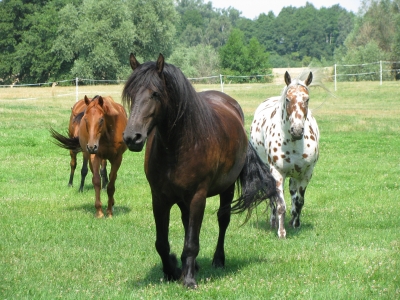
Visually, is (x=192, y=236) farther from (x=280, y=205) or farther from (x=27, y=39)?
(x=27, y=39)

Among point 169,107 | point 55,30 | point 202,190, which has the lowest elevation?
point 202,190

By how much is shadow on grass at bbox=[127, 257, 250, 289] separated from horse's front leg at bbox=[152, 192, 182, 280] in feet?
0.40

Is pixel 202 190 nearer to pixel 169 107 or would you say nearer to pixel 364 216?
pixel 169 107

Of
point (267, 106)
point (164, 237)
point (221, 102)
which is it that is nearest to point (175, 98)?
point (164, 237)

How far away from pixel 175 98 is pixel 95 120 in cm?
419

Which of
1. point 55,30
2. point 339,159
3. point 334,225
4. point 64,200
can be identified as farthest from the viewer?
point 55,30

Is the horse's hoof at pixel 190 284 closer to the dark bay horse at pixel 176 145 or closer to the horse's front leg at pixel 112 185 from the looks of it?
the dark bay horse at pixel 176 145

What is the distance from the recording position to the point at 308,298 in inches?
204

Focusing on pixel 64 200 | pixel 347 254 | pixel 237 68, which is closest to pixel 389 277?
pixel 347 254

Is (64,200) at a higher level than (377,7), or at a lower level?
lower

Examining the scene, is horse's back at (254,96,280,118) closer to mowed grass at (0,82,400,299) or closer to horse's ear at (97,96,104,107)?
mowed grass at (0,82,400,299)

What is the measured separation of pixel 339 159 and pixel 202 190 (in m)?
11.8

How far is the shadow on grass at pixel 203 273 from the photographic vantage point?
5.84 meters

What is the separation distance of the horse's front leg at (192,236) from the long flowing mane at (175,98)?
57 centimetres
